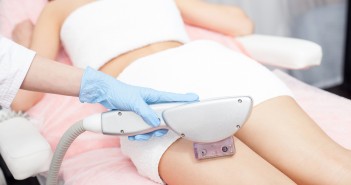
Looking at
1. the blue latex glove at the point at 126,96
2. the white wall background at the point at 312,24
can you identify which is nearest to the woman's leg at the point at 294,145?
the blue latex glove at the point at 126,96

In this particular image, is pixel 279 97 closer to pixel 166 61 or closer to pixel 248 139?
pixel 248 139

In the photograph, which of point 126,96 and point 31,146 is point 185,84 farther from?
point 31,146

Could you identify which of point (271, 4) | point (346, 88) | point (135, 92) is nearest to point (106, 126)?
point (135, 92)

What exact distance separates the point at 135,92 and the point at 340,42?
1990 millimetres

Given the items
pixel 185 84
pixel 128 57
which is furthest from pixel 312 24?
pixel 185 84

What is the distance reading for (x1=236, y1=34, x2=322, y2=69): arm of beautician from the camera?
160 centimetres

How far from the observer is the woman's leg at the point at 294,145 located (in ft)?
3.63

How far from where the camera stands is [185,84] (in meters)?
1.22

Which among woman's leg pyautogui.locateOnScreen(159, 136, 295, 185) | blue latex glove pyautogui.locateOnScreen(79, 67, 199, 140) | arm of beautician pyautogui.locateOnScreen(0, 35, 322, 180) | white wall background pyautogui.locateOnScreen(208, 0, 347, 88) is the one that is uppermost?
blue latex glove pyautogui.locateOnScreen(79, 67, 199, 140)

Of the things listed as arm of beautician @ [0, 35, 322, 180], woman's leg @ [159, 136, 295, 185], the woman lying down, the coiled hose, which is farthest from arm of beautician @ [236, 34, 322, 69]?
the coiled hose

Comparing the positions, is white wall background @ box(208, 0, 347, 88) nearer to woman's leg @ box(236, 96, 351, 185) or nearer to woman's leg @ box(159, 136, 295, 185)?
woman's leg @ box(236, 96, 351, 185)

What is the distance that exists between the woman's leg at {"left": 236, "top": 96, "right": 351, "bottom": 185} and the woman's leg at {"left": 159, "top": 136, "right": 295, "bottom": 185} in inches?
2.1

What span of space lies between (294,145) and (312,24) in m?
1.66

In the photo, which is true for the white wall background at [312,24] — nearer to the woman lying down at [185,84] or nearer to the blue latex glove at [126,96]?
the woman lying down at [185,84]
